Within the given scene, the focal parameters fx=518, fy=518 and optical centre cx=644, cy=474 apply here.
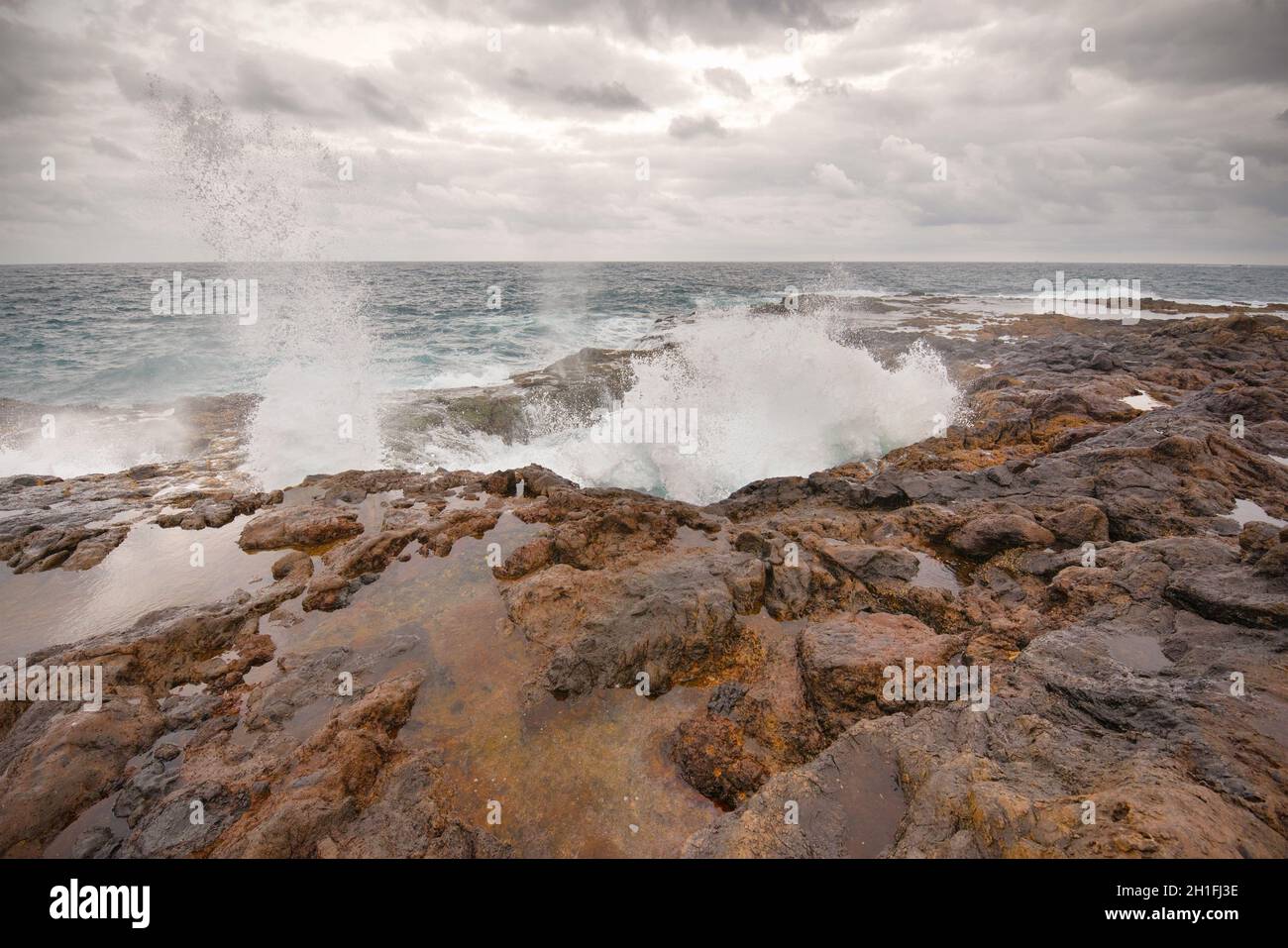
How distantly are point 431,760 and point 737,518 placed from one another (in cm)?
704

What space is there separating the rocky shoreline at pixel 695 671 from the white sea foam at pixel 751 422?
3.42 metres

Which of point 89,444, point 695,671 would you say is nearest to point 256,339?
point 89,444

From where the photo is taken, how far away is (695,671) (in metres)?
6.38

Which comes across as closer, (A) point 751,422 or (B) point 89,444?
(B) point 89,444

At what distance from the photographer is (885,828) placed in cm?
414

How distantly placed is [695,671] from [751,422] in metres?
10.3

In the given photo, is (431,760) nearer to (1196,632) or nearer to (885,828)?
(885,828)

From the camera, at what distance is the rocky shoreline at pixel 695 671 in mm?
4137

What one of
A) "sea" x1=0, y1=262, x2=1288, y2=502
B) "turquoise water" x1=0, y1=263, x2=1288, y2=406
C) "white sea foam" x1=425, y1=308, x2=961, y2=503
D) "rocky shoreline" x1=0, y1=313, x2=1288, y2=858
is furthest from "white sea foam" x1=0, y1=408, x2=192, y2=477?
"white sea foam" x1=425, y1=308, x2=961, y2=503

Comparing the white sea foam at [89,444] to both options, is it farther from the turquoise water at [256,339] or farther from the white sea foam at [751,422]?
the white sea foam at [751,422]

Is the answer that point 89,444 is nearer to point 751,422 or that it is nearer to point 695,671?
point 695,671

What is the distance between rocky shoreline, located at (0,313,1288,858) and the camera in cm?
414

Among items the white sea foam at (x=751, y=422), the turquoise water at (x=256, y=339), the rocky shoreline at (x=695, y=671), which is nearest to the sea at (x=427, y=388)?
the white sea foam at (x=751, y=422)
